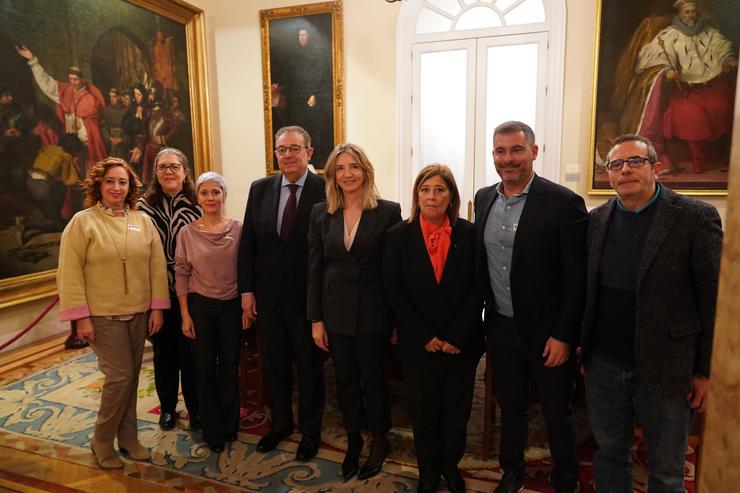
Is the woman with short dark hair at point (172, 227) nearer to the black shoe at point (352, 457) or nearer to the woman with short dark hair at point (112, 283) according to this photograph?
the woman with short dark hair at point (112, 283)

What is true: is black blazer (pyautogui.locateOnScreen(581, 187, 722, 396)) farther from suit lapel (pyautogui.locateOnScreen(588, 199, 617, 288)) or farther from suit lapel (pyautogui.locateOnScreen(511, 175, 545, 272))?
suit lapel (pyautogui.locateOnScreen(511, 175, 545, 272))

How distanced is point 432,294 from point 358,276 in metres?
0.37

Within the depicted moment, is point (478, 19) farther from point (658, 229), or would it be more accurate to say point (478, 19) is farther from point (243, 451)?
point (243, 451)

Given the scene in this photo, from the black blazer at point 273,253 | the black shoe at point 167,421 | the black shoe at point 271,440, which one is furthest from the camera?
the black shoe at point 167,421

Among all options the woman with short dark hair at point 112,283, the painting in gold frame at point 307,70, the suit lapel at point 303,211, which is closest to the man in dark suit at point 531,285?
the suit lapel at point 303,211

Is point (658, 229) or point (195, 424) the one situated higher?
point (658, 229)

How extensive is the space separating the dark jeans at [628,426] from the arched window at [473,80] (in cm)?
397

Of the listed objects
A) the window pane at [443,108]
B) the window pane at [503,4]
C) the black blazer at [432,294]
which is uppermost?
the window pane at [503,4]

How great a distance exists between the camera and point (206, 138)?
6578mm

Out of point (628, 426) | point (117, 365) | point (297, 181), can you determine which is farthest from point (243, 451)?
point (628, 426)

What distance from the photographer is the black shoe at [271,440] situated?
2.73m

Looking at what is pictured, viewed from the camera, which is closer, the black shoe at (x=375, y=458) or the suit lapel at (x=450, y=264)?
the suit lapel at (x=450, y=264)

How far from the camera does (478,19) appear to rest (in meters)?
5.68

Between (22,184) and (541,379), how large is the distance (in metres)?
4.54
